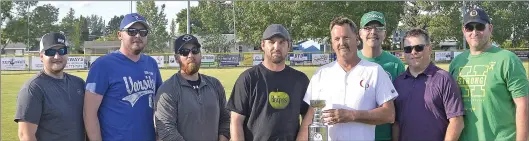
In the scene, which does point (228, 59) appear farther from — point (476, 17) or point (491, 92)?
point (491, 92)

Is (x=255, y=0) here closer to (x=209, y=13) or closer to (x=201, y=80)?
(x=209, y=13)

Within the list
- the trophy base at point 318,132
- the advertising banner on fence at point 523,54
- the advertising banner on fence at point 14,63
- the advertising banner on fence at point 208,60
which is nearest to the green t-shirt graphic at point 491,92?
the trophy base at point 318,132

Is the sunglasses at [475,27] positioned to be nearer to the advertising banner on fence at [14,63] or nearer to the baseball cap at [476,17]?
the baseball cap at [476,17]

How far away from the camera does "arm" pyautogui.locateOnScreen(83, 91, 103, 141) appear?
4660 millimetres

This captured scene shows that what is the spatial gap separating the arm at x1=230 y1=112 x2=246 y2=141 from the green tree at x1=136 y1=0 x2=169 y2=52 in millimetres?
48218

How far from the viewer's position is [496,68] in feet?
14.5

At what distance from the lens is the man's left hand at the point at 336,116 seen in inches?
145

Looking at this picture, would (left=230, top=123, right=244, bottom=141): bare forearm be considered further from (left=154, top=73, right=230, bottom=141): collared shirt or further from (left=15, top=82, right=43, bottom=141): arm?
(left=15, top=82, right=43, bottom=141): arm

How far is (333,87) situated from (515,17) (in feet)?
125

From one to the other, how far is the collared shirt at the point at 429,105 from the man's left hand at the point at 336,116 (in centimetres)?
89

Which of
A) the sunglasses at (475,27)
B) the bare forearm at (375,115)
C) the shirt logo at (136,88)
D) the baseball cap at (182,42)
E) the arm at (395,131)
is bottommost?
the arm at (395,131)

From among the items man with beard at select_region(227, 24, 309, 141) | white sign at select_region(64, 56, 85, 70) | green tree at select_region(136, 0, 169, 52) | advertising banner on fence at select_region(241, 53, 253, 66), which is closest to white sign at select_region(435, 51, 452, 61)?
advertising banner on fence at select_region(241, 53, 253, 66)

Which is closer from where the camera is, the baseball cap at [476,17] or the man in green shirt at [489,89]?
the man in green shirt at [489,89]

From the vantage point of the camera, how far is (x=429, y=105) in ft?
14.2
